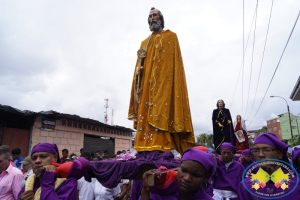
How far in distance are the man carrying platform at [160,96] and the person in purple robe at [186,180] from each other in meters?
1.44

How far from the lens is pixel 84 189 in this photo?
578cm

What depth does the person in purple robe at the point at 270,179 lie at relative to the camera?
1.99 metres

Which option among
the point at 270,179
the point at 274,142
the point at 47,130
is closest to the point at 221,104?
the point at 274,142

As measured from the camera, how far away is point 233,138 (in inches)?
288

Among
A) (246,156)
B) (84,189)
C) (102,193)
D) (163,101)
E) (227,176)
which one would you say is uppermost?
(163,101)

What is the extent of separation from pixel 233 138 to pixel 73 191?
6097 millimetres

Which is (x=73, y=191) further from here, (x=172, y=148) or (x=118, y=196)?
(x=118, y=196)

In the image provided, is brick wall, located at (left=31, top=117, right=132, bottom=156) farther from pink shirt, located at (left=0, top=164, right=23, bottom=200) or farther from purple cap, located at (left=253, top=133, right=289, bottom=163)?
purple cap, located at (left=253, top=133, right=289, bottom=163)

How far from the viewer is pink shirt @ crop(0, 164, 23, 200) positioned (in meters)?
3.43

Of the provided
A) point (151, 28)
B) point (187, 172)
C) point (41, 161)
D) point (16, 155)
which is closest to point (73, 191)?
point (41, 161)

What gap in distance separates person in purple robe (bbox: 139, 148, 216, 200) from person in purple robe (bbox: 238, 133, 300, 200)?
45 cm

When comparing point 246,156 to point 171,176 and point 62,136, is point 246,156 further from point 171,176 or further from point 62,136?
point 62,136

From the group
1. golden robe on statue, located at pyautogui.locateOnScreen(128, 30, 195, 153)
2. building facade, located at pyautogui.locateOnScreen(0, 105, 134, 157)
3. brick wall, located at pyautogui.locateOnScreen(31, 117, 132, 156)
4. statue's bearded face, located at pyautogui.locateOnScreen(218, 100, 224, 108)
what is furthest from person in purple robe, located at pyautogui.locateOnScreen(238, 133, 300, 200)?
brick wall, located at pyautogui.locateOnScreen(31, 117, 132, 156)

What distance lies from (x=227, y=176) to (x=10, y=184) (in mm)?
4010
